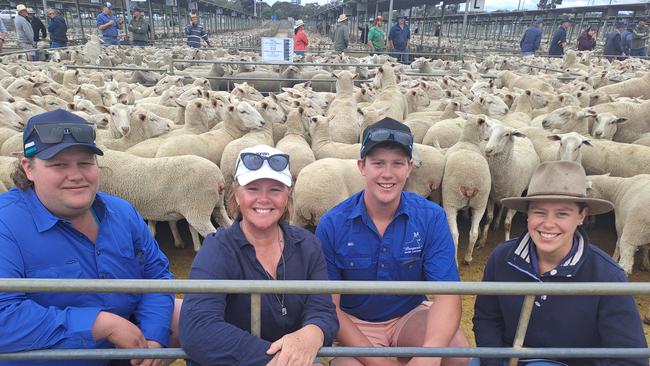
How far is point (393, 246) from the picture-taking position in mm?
2379

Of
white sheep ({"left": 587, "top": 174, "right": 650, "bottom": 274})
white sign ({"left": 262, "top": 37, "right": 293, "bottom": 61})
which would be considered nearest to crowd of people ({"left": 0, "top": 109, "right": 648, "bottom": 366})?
white sheep ({"left": 587, "top": 174, "right": 650, "bottom": 274})

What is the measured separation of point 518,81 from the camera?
10.4 metres

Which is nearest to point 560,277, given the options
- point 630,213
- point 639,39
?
point 630,213

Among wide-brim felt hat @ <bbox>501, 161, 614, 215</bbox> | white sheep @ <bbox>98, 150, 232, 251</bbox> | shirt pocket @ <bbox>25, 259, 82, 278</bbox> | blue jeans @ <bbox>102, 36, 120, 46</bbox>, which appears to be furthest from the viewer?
blue jeans @ <bbox>102, 36, 120, 46</bbox>

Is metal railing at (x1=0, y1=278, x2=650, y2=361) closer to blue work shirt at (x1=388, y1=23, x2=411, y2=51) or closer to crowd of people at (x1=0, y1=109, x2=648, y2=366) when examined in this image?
crowd of people at (x1=0, y1=109, x2=648, y2=366)

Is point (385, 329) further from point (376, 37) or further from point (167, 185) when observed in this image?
point (376, 37)

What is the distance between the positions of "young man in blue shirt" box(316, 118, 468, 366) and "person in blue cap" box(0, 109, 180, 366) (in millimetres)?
993

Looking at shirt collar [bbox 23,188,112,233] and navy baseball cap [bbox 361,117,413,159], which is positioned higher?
navy baseball cap [bbox 361,117,413,159]

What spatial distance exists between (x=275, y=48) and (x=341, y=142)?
4236 millimetres

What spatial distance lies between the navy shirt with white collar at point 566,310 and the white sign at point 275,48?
326 inches

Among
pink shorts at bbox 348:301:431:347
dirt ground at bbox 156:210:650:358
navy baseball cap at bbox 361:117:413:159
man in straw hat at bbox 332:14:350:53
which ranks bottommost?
dirt ground at bbox 156:210:650:358

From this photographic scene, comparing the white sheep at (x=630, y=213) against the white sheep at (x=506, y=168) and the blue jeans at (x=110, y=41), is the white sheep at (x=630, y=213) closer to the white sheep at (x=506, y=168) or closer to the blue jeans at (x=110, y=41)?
the white sheep at (x=506, y=168)

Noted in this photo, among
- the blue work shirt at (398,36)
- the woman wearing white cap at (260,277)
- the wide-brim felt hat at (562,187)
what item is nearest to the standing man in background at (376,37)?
the blue work shirt at (398,36)

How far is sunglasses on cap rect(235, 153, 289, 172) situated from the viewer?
6.49ft
